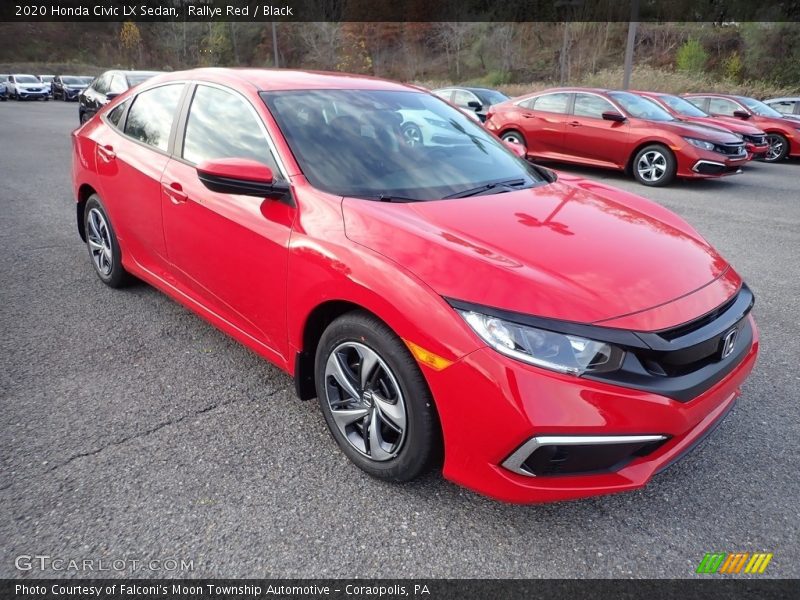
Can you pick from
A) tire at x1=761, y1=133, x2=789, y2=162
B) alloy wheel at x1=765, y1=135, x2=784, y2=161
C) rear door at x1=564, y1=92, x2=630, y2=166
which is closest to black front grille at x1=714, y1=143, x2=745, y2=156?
rear door at x1=564, y1=92, x2=630, y2=166

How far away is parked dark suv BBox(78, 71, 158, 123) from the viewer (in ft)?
41.1

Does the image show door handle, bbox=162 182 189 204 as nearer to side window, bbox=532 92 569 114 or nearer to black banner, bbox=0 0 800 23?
side window, bbox=532 92 569 114

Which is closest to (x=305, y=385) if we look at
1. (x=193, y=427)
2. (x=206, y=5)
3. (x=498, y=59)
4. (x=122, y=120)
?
(x=193, y=427)

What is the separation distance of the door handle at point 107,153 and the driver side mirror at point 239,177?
1.73m

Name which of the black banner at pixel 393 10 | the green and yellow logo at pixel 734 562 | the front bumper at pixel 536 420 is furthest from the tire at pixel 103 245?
the black banner at pixel 393 10

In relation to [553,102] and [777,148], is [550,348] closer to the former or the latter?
[553,102]

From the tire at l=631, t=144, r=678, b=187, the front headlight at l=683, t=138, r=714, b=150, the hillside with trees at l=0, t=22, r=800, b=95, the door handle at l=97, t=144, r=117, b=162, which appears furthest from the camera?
the hillside with trees at l=0, t=22, r=800, b=95

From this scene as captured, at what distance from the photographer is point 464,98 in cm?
1518

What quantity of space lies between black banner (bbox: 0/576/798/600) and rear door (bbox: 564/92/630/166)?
9.00 meters

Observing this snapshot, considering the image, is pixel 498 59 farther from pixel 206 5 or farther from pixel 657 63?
pixel 206 5

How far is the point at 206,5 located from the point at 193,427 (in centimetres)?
7574

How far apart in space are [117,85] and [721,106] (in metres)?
14.3

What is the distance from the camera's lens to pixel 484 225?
2375 mm

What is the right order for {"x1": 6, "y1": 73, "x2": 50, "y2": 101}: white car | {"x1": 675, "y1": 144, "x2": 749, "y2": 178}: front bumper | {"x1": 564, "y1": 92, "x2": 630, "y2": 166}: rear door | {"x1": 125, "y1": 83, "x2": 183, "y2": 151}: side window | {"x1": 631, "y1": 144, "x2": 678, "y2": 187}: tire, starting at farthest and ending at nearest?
{"x1": 6, "y1": 73, "x2": 50, "y2": 101}: white car → {"x1": 564, "y1": 92, "x2": 630, "y2": 166}: rear door → {"x1": 631, "y1": 144, "x2": 678, "y2": 187}: tire → {"x1": 675, "y1": 144, "x2": 749, "y2": 178}: front bumper → {"x1": 125, "y1": 83, "x2": 183, "y2": 151}: side window
